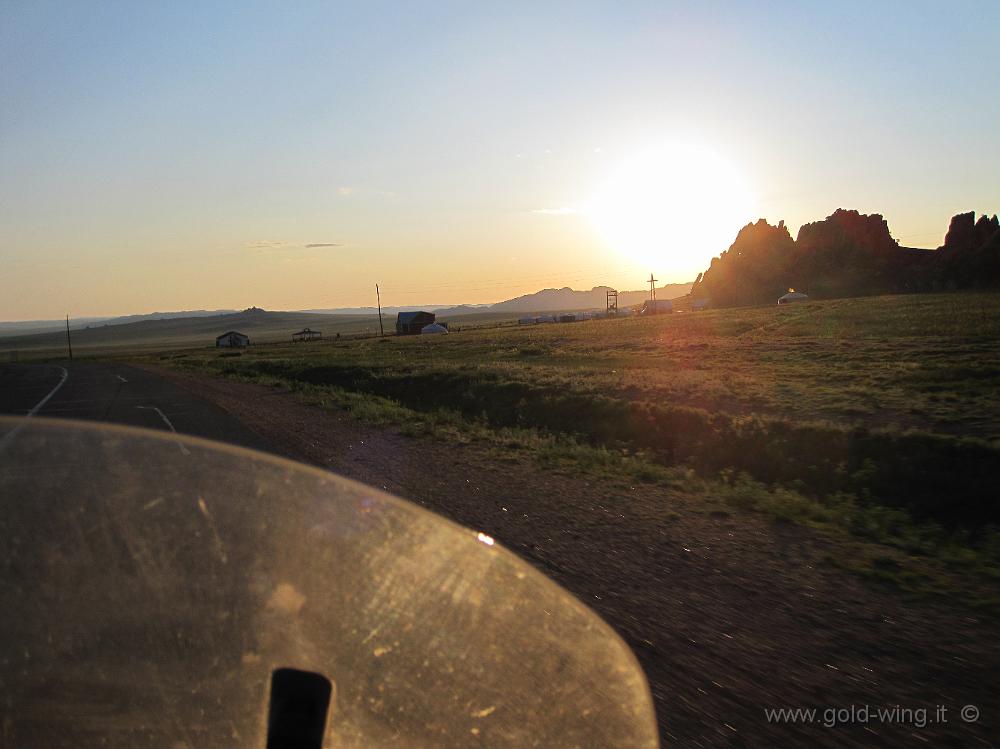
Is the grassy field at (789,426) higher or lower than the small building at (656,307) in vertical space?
lower

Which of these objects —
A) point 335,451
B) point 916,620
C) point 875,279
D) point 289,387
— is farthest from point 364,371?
point 875,279

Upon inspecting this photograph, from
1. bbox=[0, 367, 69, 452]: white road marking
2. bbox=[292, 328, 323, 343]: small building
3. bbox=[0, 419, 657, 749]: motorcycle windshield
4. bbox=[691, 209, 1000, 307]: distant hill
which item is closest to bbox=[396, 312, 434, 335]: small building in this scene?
bbox=[292, 328, 323, 343]: small building

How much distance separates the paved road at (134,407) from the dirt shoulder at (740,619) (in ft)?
22.0

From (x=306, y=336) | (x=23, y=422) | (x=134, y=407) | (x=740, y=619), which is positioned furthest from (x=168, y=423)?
(x=306, y=336)

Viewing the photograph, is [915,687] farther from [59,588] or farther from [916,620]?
[59,588]

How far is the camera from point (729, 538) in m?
7.85

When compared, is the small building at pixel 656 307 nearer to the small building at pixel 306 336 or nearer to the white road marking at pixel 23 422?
the small building at pixel 306 336

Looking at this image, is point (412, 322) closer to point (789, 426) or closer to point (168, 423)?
point (168, 423)

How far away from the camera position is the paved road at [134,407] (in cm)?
1662

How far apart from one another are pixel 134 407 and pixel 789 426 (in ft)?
56.7

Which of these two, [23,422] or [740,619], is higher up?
[23,422]

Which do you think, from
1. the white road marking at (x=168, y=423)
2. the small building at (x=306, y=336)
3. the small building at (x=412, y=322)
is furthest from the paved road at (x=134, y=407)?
the small building at (x=306, y=336)

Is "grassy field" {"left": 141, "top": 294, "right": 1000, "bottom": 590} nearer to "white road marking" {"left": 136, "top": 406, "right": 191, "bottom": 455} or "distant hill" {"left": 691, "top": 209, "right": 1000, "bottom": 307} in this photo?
"white road marking" {"left": 136, "top": 406, "right": 191, "bottom": 455}

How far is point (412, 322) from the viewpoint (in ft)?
404
